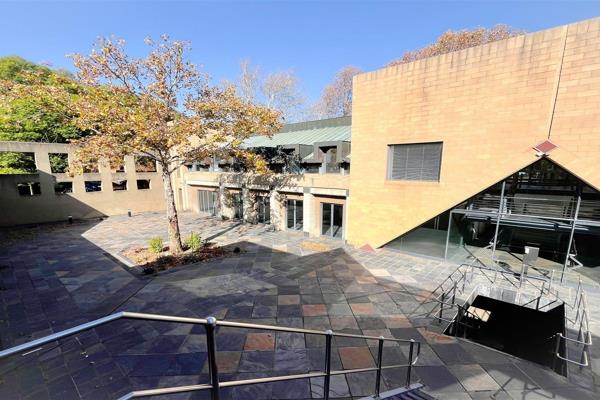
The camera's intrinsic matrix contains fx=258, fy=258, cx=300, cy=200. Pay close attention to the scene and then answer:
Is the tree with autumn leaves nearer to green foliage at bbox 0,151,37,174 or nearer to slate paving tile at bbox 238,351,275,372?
slate paving tile at bbox 238,351,275,372

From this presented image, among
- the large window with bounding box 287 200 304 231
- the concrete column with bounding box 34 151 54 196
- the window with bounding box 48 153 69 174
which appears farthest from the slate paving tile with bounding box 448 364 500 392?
the window with bounding box 48 153 69 174

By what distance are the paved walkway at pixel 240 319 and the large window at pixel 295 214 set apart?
3592 millimetres

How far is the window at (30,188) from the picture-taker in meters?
16.1

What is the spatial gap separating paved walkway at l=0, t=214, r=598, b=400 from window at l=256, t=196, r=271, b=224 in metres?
4.79

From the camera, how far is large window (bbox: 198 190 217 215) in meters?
19.5

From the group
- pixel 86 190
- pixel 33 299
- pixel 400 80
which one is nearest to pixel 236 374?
pixel 33 299

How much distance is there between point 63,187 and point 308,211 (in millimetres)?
16564

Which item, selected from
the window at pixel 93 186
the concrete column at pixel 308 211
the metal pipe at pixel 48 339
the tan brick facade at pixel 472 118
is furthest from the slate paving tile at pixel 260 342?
the window at pixel 93 186

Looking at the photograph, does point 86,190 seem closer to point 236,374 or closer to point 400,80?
point 236,374

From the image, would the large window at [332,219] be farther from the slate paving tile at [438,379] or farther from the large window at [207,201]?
the large window at [207,201]

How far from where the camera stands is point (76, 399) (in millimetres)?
3891

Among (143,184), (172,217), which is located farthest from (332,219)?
(143,184)

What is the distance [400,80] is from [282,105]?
719 inches

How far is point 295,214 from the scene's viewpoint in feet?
48.5
